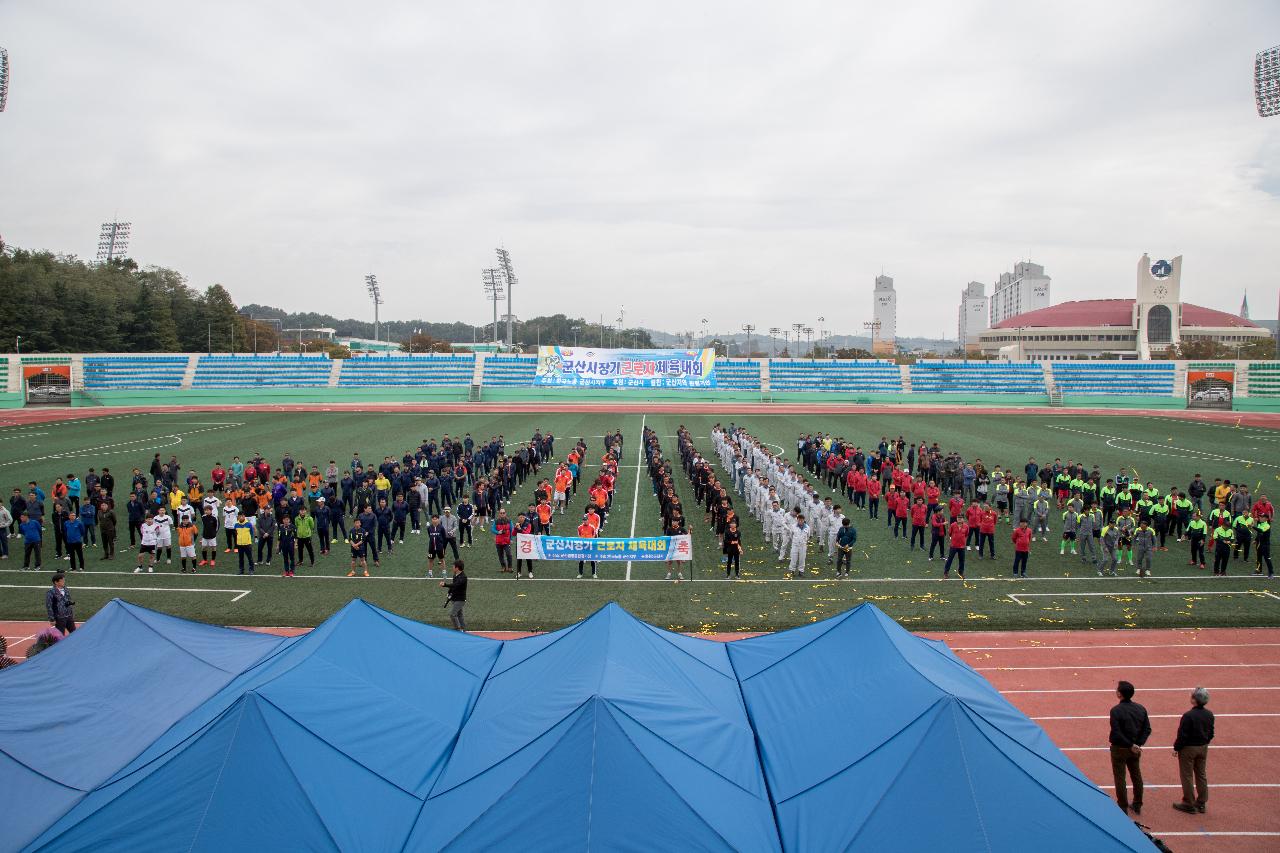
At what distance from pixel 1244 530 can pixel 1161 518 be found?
1.84 metres

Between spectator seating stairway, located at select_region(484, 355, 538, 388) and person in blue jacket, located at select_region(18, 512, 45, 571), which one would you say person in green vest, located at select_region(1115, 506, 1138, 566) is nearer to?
person in blue jacket, located at select_region(18, 512, 45, 571)


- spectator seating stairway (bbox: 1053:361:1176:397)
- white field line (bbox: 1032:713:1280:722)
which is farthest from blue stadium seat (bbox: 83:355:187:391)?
spectator seating stairway (bbox: 1053:361:1176:397)

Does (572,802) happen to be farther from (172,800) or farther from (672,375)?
(672,375)

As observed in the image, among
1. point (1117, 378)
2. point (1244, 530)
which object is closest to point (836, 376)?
point (1117, 378)

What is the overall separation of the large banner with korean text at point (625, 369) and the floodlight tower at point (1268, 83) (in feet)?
112

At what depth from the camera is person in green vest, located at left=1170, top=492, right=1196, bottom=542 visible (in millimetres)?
16750

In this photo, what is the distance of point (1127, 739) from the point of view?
7.23m

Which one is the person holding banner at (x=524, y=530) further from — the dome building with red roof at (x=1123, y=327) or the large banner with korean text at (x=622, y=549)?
the dome building with red roof at (x=1123, y=327)

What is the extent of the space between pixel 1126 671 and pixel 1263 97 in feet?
150

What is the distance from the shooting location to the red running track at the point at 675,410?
144ft

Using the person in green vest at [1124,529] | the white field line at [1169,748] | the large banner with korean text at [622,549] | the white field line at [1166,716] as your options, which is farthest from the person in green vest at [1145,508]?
the large banner with korean text at [622,549]

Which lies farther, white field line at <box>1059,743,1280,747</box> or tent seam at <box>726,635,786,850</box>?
white field line at <box>1059,743,1280,747</box>

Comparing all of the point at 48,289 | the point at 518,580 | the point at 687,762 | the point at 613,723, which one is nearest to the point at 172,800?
the point at 613,723

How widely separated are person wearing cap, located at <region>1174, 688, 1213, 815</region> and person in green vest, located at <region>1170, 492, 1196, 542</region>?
37.0ft
